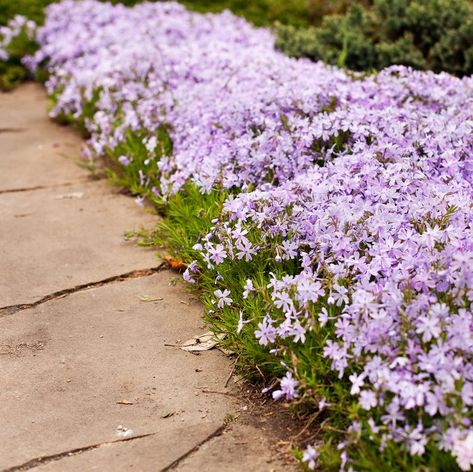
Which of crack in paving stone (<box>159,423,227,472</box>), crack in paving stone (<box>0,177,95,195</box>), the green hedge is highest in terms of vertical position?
the green hedge

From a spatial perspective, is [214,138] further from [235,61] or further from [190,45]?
[190,45]

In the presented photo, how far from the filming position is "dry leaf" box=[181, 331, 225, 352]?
335 centimetres

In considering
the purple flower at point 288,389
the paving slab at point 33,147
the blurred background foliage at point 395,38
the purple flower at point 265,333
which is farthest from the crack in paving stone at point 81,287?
the blurred background foliage at point 395,38

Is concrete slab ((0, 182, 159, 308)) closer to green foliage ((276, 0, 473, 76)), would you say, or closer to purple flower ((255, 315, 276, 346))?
purple flower ((255, 315, 276, 346))

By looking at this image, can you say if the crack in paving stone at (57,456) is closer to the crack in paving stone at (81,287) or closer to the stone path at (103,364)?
the stone path at (103,364)

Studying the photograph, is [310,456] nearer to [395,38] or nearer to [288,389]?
[288,389]

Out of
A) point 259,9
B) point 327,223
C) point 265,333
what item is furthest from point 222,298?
point 259,9

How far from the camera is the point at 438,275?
110 inches

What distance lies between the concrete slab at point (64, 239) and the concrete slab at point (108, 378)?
0.65ft

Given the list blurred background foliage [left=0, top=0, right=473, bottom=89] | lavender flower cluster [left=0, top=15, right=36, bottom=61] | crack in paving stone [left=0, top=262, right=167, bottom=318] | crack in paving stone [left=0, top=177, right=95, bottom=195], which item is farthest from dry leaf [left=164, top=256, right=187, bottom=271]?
lavender flower cluster [left=0, top=15, right=36, bottom=61]

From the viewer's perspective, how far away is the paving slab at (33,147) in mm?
5445

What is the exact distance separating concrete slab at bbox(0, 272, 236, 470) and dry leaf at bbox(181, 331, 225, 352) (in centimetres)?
4

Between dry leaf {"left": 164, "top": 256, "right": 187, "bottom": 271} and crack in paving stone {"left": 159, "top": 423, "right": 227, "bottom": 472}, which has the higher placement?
dry leaf {"left": 164, "top": 256, "right": 187, "bottom": 271}

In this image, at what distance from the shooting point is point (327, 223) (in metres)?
3.32
